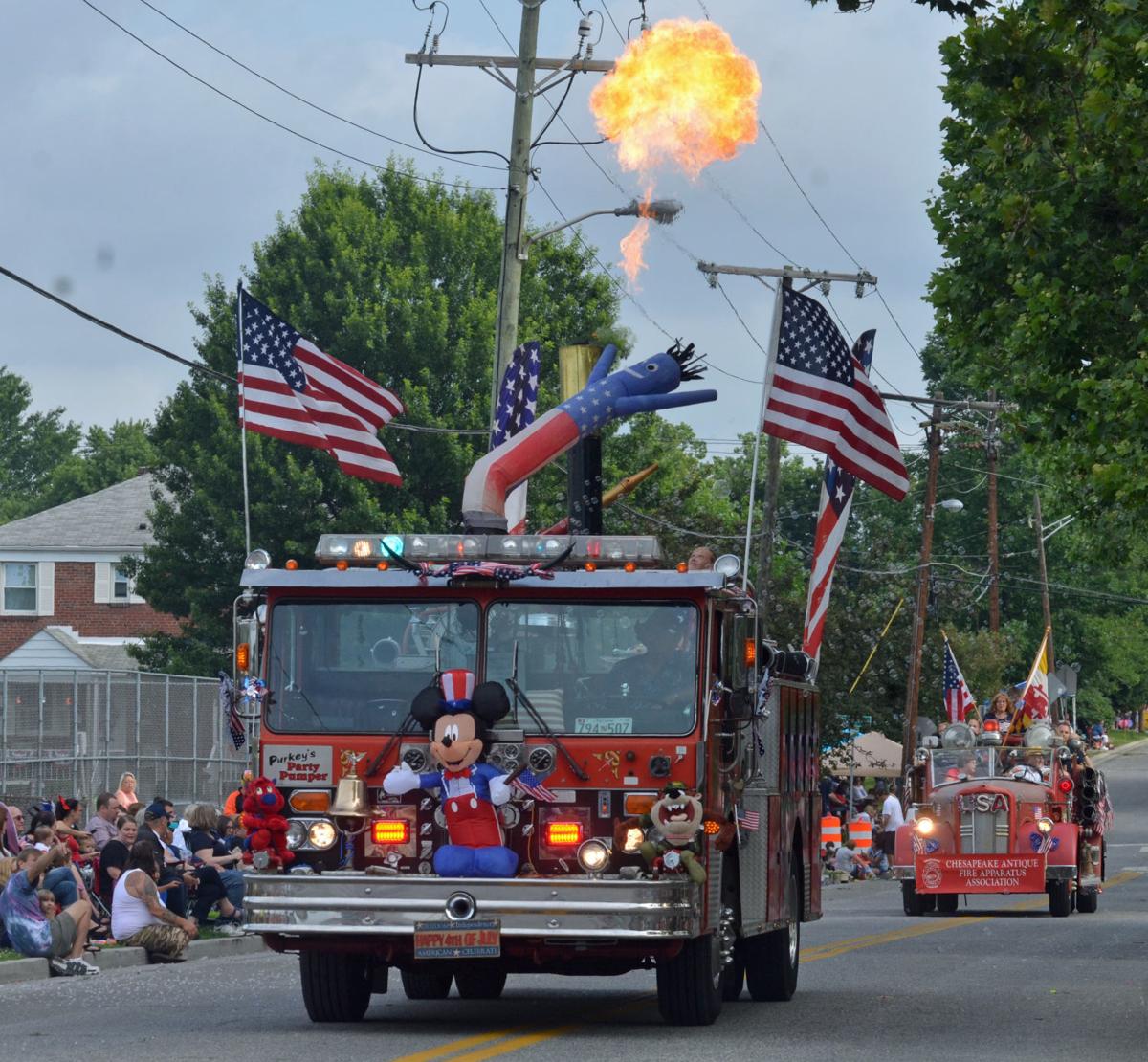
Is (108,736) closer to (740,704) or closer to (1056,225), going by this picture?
(1056,225)

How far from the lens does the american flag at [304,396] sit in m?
21.2

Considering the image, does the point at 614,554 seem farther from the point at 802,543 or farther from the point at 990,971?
the point at 802,543

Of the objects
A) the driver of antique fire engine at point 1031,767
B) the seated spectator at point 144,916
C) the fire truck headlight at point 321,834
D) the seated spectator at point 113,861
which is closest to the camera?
the fire truck headlight at point 321,834

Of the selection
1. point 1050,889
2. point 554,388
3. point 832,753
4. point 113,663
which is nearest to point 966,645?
point 832,753

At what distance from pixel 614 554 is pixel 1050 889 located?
16.8 m

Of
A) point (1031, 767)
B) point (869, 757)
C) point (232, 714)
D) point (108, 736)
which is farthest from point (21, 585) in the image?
point (232, 714)

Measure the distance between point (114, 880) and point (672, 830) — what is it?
9.50 meters

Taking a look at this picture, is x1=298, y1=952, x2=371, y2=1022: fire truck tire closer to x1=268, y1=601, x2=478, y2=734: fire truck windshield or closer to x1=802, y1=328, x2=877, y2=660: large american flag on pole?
x1=268, y1=601, x2=478, y2=734: fire truck windshield

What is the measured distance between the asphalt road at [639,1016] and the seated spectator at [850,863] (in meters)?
17.2

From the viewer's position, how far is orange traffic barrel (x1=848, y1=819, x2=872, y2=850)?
40094mm

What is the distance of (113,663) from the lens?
56.1 metres

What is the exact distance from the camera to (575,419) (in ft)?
52.4

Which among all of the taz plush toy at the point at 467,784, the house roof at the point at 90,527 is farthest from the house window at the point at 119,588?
the taz plush toy at the point at 467,784

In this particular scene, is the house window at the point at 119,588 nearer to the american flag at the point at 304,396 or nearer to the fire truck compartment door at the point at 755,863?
the american flag at the point at 304,396
